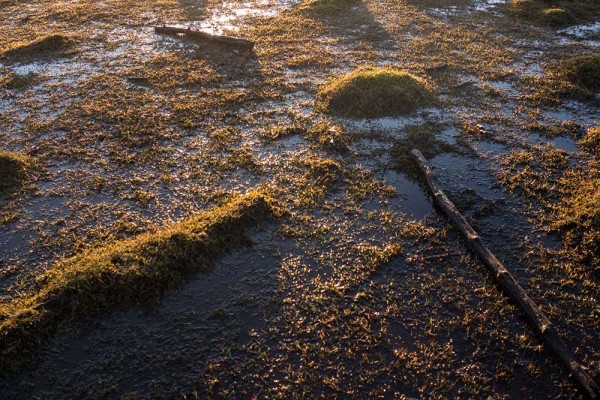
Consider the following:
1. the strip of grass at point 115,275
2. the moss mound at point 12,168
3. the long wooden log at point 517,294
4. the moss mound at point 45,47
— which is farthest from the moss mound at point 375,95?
the moss mound at point 45,47

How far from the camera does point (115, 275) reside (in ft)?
28.6

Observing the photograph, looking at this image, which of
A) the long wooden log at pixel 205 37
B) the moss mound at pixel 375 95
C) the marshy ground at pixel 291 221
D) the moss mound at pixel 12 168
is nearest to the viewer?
the marshy ground at pixel 291 221

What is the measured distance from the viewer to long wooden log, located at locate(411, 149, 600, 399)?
7.09 meters

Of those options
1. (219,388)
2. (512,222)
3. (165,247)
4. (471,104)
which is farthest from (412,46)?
(219,388)

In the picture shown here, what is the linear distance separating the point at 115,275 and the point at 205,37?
638 inches

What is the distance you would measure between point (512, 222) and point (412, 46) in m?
12.7

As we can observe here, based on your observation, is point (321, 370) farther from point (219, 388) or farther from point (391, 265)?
point (391, 265)

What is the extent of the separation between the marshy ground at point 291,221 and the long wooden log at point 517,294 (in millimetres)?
215

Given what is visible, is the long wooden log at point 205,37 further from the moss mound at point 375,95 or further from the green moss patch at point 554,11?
the green moss patch at point 554,11

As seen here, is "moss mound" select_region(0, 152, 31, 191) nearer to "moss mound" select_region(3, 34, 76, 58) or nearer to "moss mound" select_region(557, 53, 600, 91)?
"moss mound" select_region(3, 34, 76, 58)

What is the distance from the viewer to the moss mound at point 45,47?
2070 centimetres

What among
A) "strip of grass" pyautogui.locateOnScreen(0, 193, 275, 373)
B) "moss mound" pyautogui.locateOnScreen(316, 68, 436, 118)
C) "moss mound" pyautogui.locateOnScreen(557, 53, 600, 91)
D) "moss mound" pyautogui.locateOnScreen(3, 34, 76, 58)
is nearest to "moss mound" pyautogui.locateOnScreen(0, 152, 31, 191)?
"strip of grass" pyautogui.locateOnScreen(0, 193, 275, 373)

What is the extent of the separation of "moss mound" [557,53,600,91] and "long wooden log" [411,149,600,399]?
9.75m

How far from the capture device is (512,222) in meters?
10.5
